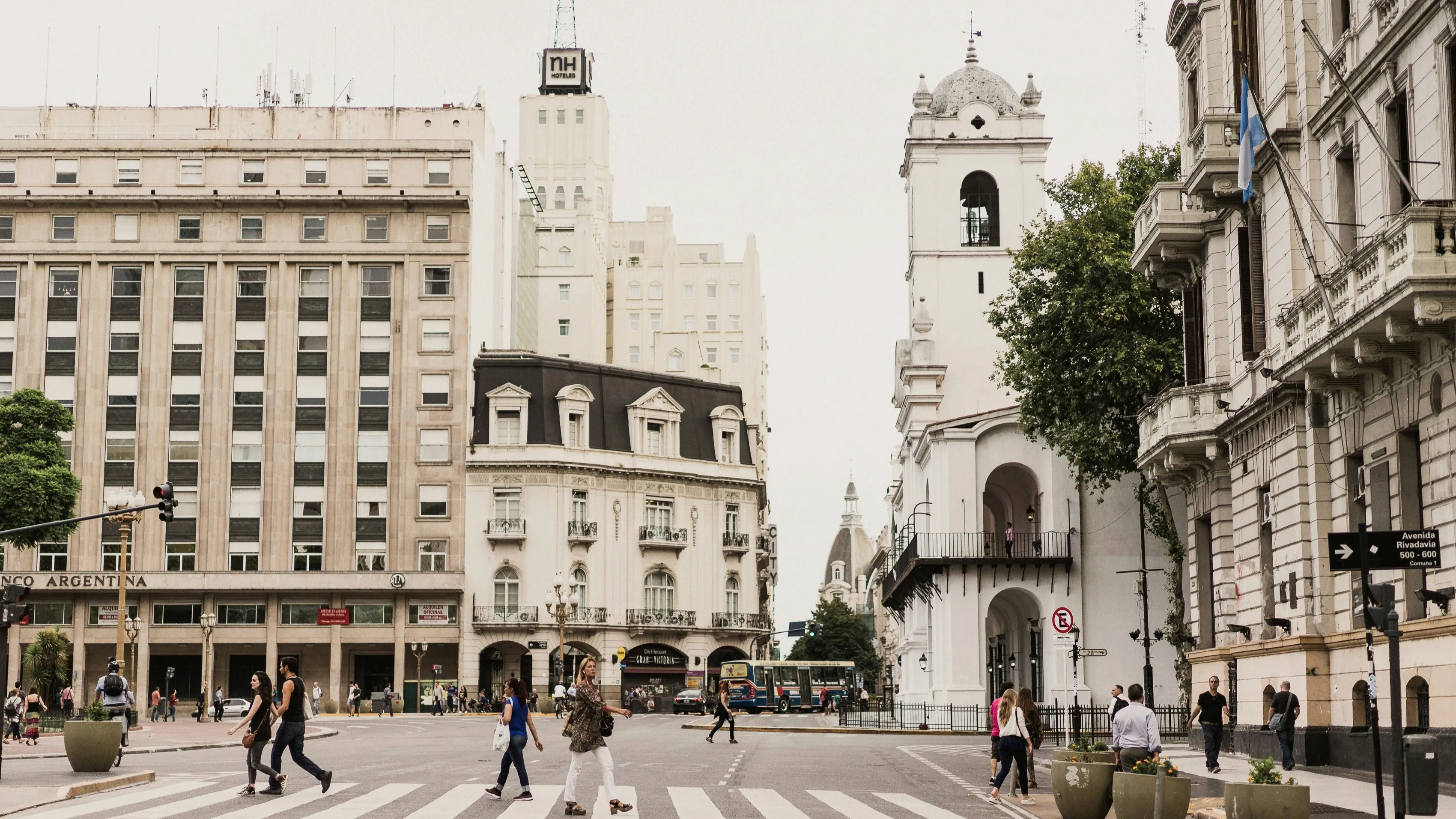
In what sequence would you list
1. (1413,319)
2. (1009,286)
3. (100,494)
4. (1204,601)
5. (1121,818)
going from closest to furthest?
(1121,818), (1413,319), (1204,601), (1009,286), (100,494)

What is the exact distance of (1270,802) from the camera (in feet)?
51.6

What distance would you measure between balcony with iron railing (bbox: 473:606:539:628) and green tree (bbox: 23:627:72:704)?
62.5 feet

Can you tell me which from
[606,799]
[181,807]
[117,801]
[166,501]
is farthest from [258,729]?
[166,501]

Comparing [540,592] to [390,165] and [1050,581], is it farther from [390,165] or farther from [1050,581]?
[1050,581]

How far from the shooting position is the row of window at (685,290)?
12794cm

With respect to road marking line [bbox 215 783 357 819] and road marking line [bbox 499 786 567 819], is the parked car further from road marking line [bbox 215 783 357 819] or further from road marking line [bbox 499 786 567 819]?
road marking line [bbox 499 786 567 819]

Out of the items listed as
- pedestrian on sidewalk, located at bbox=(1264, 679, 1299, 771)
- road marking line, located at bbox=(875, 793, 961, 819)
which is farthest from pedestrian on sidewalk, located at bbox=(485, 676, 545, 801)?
pedestrian on sidewalk, located at bbox=(1264, 679, 1299, 771)

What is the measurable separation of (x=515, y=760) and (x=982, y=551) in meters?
36.4

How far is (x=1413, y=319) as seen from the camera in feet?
71.9

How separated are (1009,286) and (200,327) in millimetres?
42288

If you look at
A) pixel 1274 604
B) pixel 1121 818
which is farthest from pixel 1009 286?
pixel 1121 818

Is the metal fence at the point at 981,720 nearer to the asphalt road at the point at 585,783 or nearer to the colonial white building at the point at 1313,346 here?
the asphalt road at the point at 585,783

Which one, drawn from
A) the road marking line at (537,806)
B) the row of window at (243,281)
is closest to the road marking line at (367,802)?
the road marking line at (537,806)

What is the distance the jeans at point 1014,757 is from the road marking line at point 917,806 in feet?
4.15
